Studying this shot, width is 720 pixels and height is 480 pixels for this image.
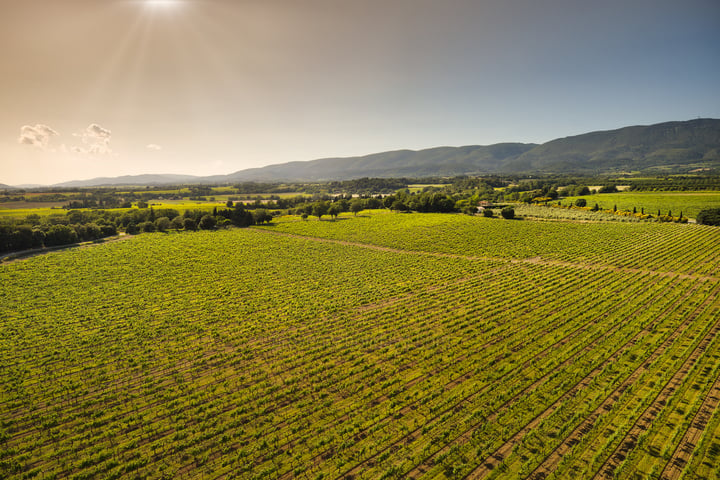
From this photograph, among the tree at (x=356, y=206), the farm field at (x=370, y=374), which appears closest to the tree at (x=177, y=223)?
the farm field at (x=370, y=374)

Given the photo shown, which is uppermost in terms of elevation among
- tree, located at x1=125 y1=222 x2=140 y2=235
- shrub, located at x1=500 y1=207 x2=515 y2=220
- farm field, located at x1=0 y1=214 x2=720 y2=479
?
tree, located at x1=125 y1=222 x2=140 y2=235

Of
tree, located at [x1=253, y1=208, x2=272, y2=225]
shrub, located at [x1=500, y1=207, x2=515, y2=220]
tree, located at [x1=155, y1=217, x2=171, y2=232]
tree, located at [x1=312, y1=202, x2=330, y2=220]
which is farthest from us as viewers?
tree, located at [x1=312, y1=202, x2=330, y2=220]

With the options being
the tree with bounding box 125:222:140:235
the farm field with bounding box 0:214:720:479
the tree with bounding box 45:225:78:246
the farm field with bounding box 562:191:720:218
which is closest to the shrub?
the farm field with bounding box 562:191:720:218

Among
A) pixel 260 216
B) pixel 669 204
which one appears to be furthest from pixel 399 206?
pixel 669 204

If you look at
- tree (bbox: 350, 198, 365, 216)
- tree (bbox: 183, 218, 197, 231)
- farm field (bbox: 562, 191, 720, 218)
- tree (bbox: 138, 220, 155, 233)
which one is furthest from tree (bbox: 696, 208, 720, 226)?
tree (bbox: 138, 220, 155, 233)

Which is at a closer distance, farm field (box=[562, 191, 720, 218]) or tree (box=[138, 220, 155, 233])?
farm field (box=[562, 191, 720, 218])

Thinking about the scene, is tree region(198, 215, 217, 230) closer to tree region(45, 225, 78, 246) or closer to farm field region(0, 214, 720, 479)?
tree region(45, 225, 78, 246)

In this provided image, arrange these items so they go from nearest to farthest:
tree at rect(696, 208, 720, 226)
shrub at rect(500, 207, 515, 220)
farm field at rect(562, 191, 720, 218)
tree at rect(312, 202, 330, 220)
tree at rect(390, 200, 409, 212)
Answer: tree at rect(696, 208, 720, 226)
shrub at rect(500, 207, 515, 220)
farm field at rect(562, 191, 720, 218)
tree at rect(312, 202, 330, 220)
tree at rect(390, 200, 409, 212)

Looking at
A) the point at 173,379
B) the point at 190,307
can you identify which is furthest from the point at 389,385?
the point at 190,307

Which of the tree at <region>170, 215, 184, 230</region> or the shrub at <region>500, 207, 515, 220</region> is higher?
the tree at <region>170, 215, 184, 230</region>

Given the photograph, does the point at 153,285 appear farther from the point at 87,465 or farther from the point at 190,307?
the point at 87,465
